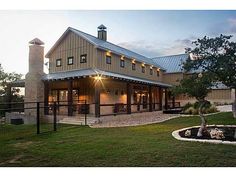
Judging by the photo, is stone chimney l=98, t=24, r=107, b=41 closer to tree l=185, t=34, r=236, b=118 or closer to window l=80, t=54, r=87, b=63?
window l=80, t=54, r=87, b=63

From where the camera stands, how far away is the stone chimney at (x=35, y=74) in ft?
46.9

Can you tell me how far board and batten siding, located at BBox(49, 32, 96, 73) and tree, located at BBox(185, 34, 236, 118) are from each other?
317 inches

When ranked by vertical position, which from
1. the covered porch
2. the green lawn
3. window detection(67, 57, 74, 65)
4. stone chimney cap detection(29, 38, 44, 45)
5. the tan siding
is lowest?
the green lawn

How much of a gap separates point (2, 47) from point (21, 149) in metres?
5.25

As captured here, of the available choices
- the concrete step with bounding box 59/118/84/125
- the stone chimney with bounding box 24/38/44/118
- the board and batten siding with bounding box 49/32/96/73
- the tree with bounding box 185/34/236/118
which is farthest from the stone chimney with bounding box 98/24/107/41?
the tree with bounding box 185/34/236/118

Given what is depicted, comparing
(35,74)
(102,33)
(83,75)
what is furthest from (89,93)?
(102,33)

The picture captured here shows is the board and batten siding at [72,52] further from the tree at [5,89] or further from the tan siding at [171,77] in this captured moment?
the tan siding at [171,77]

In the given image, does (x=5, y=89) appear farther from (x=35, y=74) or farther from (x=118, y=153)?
(x=118, y=153)

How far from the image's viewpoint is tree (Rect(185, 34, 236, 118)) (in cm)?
664

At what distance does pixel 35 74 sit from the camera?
14320 millimetres
